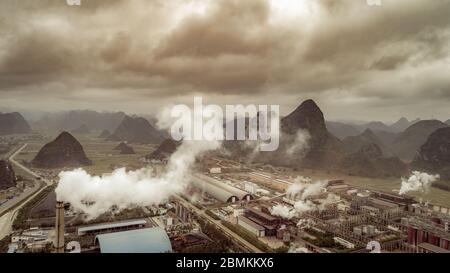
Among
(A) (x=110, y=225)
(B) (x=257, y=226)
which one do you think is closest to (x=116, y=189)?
(A) (x=110, y=225)

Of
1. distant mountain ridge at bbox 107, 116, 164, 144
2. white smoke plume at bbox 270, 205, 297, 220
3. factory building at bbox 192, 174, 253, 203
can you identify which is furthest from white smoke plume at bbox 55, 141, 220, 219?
distant mountain ridge at bbox 107, 116, 164, 144

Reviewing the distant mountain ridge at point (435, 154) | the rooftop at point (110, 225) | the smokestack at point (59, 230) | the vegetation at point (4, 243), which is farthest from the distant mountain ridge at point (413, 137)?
the vegetation at point (4, 243)

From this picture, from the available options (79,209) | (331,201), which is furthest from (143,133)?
(331,201)

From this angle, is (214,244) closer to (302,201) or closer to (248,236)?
(248,236)
